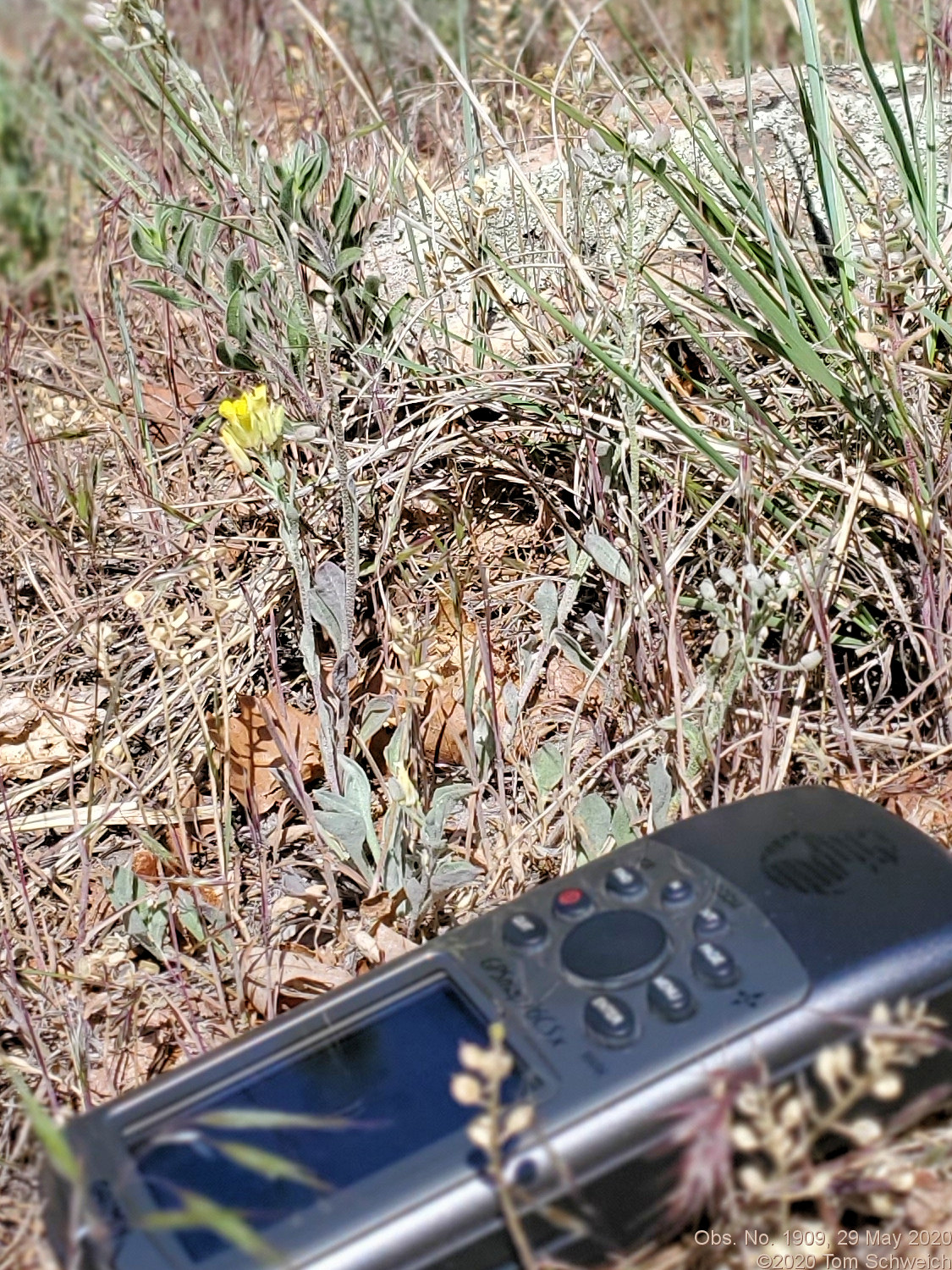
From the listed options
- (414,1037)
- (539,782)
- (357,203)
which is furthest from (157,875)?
(357,203)

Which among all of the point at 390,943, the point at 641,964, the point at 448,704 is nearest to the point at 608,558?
the point at 448,704

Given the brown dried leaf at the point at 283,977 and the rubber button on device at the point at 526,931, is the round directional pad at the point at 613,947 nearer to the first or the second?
the rubber button on device at the point at 526,931

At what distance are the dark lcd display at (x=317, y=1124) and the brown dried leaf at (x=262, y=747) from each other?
0.53 meters

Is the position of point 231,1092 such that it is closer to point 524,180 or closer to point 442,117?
point 524,180

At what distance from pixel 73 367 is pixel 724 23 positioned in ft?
5.80

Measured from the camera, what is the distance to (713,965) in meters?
0.85

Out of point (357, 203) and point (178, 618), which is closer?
point (178, 618)

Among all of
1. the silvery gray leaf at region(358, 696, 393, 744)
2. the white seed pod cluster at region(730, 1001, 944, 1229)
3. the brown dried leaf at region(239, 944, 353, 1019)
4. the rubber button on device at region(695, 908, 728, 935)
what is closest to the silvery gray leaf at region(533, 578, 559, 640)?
the silvery gray leaf at region(358, 696, 393, 744)

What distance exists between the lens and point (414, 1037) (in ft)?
2.90

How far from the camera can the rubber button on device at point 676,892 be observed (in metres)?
0.91

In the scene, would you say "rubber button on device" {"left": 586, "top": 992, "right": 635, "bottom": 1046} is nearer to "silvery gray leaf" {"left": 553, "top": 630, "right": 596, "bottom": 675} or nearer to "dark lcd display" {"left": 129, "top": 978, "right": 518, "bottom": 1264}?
"dark lcd display" {"left": 129, "top": 978, "right": 518, "bottom": 1264}

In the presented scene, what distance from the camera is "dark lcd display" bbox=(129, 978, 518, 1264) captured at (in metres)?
0.76

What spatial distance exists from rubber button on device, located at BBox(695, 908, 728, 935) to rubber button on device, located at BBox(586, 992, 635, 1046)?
0.08 meters

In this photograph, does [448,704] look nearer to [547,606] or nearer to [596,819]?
[547,606]
